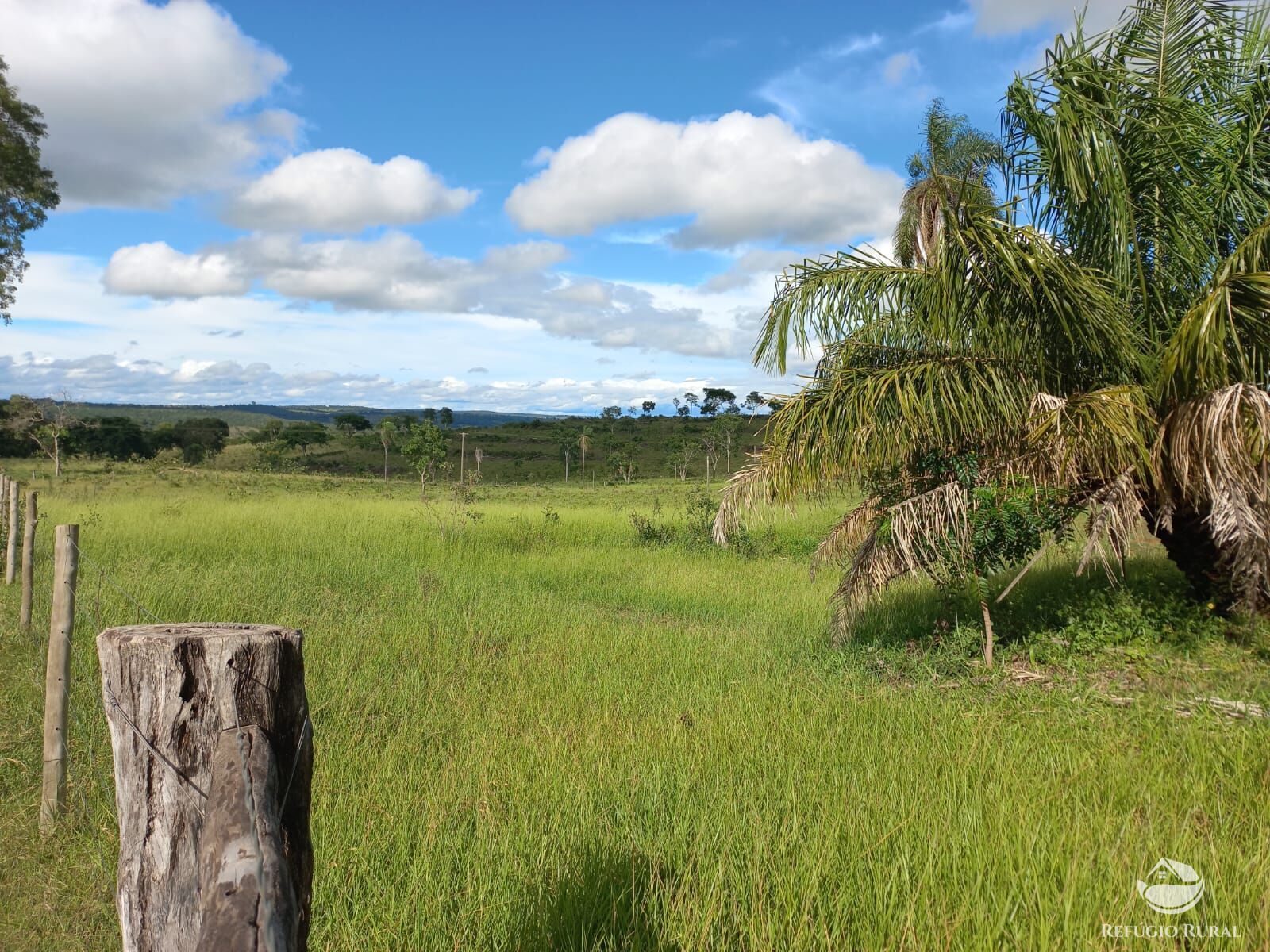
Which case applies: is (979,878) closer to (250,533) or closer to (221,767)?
(221,767)

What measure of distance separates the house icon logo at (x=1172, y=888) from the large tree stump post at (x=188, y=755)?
2988 millimetres

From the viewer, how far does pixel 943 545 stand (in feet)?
22.1

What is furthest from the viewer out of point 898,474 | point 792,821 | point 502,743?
point 898,474

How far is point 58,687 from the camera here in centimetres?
438

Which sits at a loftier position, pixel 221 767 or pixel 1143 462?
pixel 1143 462

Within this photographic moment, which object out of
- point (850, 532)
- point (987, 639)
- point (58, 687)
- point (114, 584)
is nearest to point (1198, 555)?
point (987, 639)

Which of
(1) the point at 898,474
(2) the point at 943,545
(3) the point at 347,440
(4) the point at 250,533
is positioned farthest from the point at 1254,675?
(3) the point at 347,440

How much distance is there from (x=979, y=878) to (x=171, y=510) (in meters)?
17.5

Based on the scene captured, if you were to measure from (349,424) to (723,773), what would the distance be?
95.2 metres

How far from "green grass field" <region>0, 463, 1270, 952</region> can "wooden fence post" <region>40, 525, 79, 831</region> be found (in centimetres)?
15

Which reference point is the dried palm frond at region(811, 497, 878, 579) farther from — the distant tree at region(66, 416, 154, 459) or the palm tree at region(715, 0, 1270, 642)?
the distant tree at region(66, 416, 154, 459)

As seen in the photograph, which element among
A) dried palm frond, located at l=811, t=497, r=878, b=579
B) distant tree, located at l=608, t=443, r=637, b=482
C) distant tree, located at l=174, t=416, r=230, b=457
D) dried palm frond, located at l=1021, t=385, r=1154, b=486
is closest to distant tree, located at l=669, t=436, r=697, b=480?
distant tree, located at l=608, t=443, r=637, b=482

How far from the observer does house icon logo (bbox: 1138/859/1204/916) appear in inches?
116

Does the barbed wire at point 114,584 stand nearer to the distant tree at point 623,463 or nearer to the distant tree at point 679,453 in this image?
the distant tree at point 623,463
